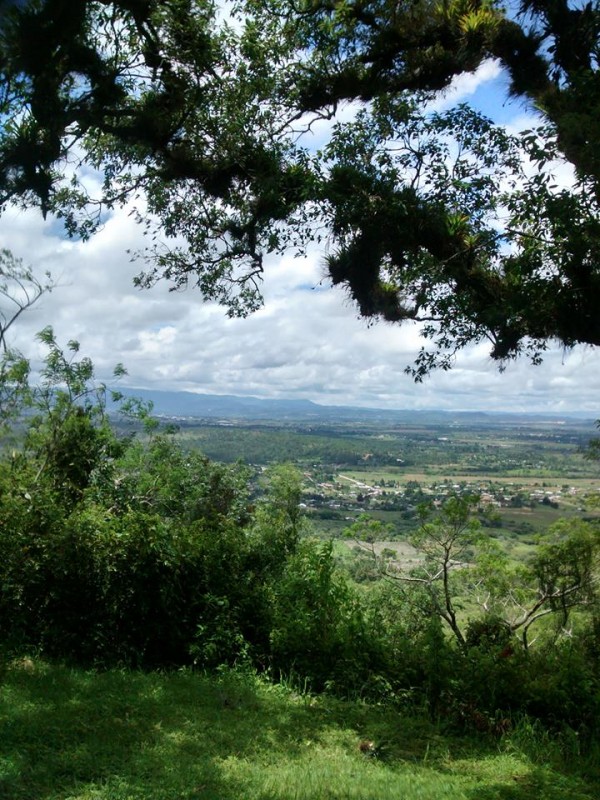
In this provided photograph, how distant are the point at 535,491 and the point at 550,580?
1017 cm

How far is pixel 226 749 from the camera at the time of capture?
12.5ft

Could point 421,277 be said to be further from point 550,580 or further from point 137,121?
point 550,580

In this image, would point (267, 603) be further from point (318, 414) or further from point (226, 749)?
point (318, 414)

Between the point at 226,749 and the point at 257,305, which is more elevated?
the point at 257,305

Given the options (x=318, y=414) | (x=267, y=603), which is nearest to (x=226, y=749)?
(x=267, y=603)

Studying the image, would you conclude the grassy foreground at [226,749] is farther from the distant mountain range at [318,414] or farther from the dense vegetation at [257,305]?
the distant mountain range at [318,414]

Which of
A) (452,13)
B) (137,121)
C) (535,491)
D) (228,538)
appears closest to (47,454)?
(228,538)

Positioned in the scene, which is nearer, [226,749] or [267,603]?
[226,749]

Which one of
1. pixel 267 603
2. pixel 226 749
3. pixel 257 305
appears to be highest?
pixel 257 305

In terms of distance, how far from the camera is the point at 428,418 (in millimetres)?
62469

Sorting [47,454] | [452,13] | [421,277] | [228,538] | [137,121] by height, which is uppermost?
[452,13]

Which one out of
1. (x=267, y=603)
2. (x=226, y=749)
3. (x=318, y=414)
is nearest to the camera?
(x=226, y=749)

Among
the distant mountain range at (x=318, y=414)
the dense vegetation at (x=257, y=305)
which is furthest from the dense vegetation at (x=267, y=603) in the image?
the distant mountain range at (x=318, y=414)

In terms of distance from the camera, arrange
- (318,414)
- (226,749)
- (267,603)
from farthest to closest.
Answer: (318,414)
(267,603)
(226,749)
